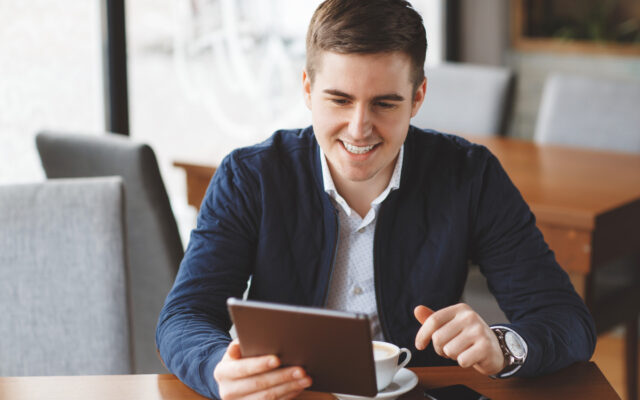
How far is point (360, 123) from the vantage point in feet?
4.22

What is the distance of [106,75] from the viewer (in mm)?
2850

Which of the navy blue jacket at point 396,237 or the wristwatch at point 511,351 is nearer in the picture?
the wristwatch at point 511,351

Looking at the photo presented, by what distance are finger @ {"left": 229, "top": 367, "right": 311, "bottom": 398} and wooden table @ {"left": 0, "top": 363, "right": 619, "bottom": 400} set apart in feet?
0.32

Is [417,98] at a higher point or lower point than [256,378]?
higher


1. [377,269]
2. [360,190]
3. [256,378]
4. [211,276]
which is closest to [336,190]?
[360,190]

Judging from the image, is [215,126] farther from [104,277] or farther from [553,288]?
[553,288]

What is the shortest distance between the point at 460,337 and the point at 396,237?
35cm

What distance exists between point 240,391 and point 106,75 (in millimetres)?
2010

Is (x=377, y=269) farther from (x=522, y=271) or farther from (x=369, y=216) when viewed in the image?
(x=522, y=271)

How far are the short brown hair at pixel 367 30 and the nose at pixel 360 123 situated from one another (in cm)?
9

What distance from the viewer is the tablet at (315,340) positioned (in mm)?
938

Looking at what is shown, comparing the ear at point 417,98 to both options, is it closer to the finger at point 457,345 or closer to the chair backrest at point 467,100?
the finger at point 457,345

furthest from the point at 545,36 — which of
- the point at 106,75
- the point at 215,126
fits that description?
the point at 106,75

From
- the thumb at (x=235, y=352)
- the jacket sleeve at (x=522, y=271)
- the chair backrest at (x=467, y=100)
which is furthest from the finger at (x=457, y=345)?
the chair backrest at (x=467, y=100)
